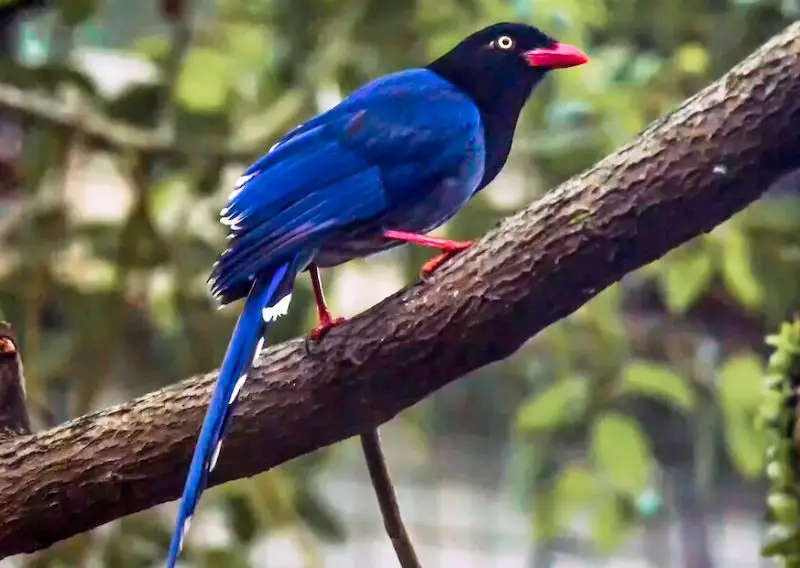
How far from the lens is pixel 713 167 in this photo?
28.0 inches

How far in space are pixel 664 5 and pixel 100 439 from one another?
0.97 meters

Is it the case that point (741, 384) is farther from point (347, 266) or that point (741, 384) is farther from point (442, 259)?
point (442, 259)

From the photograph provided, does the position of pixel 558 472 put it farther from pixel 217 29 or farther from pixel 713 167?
pixel 713 167

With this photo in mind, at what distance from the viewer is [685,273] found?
56.8 inches

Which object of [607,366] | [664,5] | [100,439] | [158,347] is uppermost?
[664,5]

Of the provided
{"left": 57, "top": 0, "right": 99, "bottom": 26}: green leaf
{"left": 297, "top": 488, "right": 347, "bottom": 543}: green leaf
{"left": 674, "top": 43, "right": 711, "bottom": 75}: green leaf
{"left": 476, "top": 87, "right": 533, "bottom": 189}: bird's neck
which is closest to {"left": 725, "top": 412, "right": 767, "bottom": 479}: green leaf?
{"left": 674, "top": 43, "right": 711, "bottom": 75}: green leaf

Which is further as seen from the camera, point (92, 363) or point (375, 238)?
point (92, 363)

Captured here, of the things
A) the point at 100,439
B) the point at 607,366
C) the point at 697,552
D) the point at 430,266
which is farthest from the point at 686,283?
the point at 100,439

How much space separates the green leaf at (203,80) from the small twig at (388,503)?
0.93 m

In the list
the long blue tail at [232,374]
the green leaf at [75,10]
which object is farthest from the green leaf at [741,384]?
the green leaf at [75,10]

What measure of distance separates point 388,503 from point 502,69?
0.35m

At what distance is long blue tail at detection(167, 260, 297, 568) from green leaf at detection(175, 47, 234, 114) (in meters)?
0.97

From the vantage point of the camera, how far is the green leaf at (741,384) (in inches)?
55.0

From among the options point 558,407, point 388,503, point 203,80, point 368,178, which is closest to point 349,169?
point 368,178
